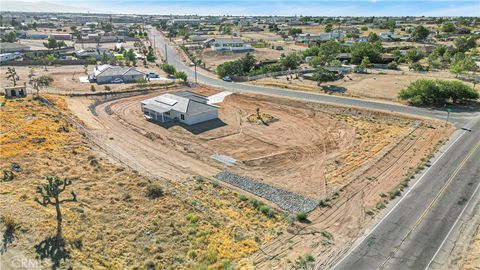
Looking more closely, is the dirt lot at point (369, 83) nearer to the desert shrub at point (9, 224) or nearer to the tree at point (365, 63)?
the tree at point (365, 63)

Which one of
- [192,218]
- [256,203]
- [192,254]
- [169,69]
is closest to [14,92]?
[169,69]

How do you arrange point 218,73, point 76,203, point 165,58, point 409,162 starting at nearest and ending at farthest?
point 76,203, point 409,162, point 218,73, point 165,58

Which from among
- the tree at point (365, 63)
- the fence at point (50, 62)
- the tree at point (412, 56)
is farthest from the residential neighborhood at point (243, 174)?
the fence at point (50, 62)

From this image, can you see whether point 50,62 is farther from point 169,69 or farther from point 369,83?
point 369,83

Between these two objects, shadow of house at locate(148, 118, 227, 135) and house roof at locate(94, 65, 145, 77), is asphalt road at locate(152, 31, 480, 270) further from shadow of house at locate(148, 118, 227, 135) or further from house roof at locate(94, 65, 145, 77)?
house roof at locate(94, 65, 145, 77)

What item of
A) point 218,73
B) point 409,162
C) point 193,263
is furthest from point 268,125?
point 218,73

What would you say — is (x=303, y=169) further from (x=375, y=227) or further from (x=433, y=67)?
(x=433, y=67)
